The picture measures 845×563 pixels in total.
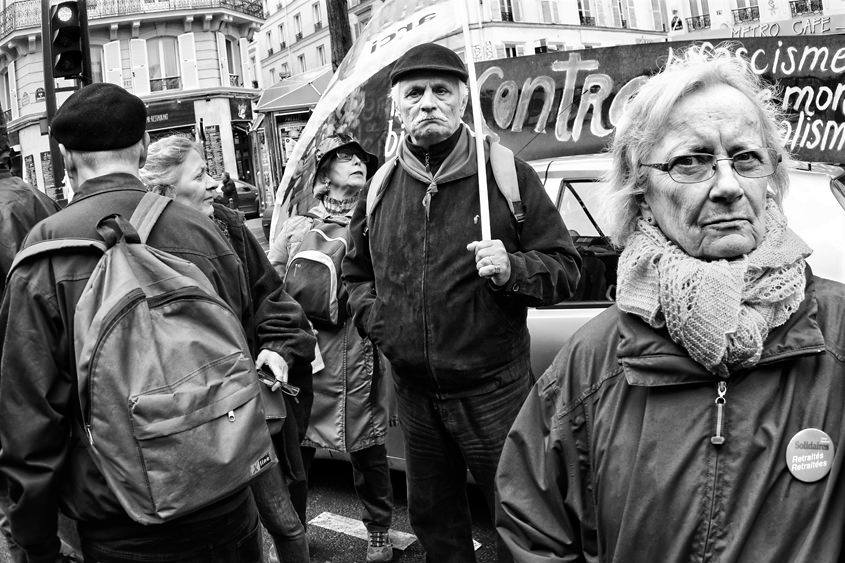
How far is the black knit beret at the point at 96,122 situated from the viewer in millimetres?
2445

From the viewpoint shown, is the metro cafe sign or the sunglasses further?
the metro cafe sign

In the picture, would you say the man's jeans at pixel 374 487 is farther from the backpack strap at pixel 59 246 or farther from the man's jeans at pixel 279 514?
the backpack strap at pixel 59 246

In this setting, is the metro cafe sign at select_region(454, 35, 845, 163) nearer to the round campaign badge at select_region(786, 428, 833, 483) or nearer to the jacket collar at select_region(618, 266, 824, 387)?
the jacket collar at select_region(618, 266, 824, 387)

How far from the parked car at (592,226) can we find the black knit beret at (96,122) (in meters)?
1.96

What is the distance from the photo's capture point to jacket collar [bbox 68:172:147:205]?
243cm

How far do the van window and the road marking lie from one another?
1.33 meters

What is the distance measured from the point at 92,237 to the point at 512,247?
57.0 inches

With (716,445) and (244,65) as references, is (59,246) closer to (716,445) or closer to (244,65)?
(716,445)

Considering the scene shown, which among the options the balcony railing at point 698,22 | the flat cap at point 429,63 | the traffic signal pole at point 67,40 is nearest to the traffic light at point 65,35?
the traffic signal pole at point 67,40

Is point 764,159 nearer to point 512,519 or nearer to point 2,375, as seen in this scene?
point 512,519

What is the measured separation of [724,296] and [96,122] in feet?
5.84

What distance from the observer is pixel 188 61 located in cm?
4041

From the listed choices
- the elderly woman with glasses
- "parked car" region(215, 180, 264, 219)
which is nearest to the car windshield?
the elderly woman with glasses

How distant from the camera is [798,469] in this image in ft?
4.82
